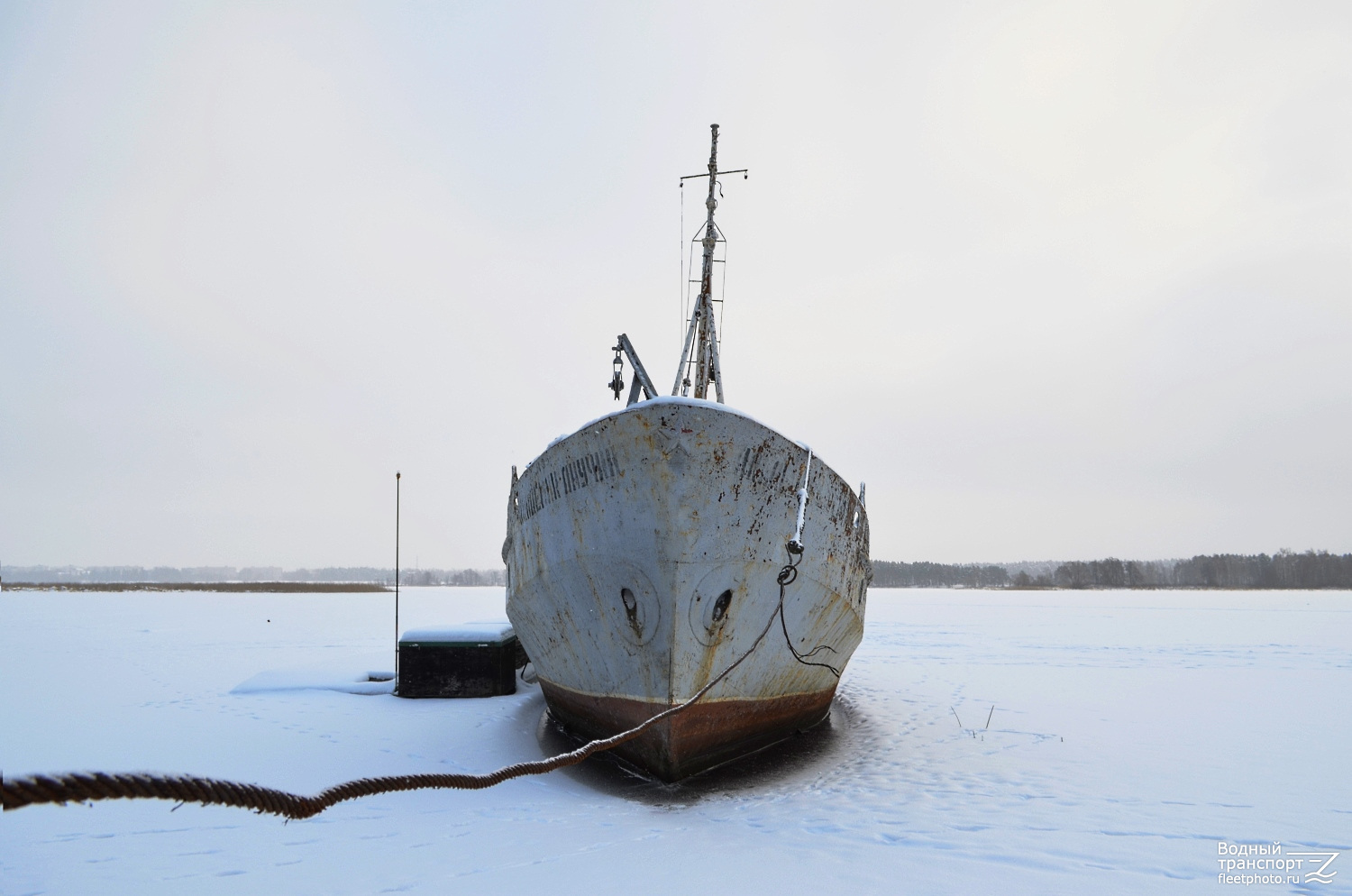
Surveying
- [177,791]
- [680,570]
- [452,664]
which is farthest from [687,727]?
[452,664]

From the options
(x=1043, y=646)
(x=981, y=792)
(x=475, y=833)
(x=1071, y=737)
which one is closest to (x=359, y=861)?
(x=475, y=833)

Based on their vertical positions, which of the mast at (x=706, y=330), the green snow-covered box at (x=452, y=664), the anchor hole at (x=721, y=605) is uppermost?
the mast at (x=706, y=330)

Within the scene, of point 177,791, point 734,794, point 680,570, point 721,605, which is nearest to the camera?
point 177,791

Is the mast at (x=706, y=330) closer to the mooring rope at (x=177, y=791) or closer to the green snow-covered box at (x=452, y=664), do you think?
the green snow-covered box at (x=452, y=664)

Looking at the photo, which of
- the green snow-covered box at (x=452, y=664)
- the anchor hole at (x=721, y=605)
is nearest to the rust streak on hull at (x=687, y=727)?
the anchor hole at (x=721, y=605)

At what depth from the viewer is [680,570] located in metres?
5.05

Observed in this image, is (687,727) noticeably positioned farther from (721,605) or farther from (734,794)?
(721,605)

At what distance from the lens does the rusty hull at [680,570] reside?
510cm

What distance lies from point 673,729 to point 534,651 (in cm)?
234

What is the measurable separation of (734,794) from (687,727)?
2.06 ft

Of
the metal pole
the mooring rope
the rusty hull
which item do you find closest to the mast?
the metal pole

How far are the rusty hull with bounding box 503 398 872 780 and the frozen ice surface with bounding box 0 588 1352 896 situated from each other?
1.39 ft

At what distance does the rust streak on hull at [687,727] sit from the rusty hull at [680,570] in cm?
1

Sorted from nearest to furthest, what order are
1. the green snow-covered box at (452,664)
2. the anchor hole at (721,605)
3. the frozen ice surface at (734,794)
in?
the frozen ice surface at (734,794) → the anchor hole at (721,605) → the green snow-covered box at (452,664)
